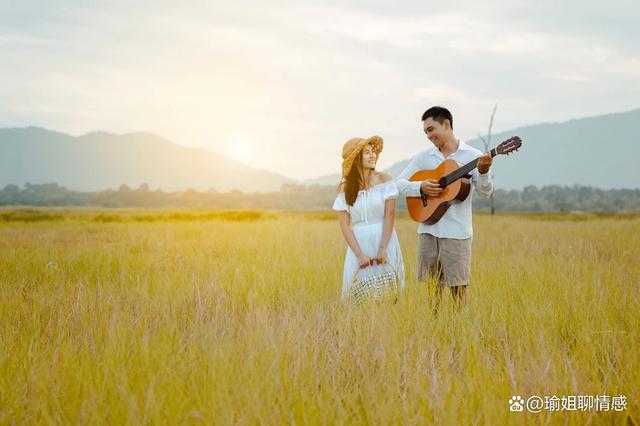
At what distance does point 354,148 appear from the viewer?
4.88 m

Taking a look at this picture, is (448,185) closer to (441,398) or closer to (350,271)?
(350,271)

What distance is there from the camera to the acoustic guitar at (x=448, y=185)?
16.0 feet

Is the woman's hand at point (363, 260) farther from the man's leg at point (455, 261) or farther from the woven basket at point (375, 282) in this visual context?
the man's leg at point (455, 261)

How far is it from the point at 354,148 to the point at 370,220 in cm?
69

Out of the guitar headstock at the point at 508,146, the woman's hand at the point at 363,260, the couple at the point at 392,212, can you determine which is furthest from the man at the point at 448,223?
the woman's hand at the point at 363,260

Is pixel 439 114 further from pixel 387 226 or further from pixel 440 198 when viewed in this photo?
pixel 387 226

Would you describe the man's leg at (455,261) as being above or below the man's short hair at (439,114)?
below

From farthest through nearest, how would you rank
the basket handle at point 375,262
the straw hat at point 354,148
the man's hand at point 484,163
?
the basket handle at point 375,262 < the straw hat at point 354,148 < the man's hand at point 484,163

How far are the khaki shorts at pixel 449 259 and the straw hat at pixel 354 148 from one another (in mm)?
1008

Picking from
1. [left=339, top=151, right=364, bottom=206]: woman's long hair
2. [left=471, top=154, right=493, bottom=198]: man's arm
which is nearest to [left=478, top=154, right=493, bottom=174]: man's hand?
[left=471, top=154, right=493, bottom=198]: man's arm

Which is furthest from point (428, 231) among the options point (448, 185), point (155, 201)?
point (155, 201)

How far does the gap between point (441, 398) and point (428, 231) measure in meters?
2.56

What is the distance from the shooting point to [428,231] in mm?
5133

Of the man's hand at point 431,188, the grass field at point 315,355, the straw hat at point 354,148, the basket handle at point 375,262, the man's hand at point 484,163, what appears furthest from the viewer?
the man's hand at point 431,188
